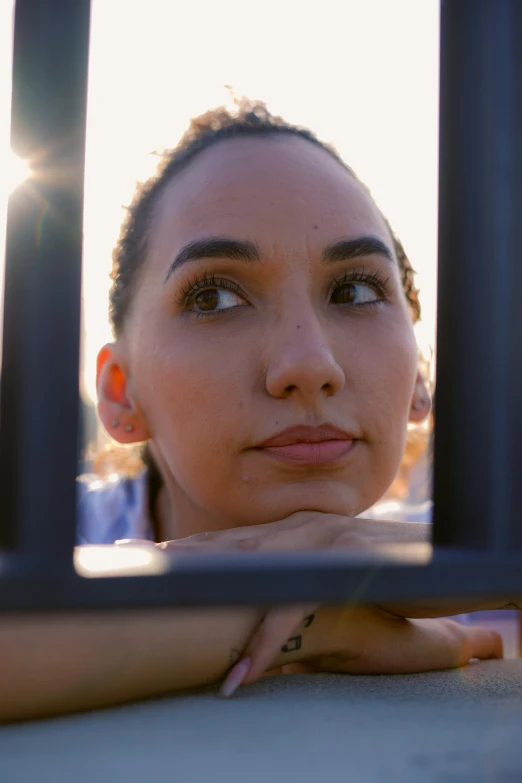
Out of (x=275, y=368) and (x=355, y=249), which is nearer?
(x=275, y=368)

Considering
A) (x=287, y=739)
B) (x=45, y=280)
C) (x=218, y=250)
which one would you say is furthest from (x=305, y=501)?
(x=45, y=280)

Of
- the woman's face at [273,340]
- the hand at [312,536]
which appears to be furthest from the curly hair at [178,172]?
the hand at [312,536]

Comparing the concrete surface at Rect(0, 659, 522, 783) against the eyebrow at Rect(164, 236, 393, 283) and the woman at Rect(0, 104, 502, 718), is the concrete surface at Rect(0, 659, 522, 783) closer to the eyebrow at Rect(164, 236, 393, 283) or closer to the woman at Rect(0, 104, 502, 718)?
the woman at Rect(0, 104, 502, 718)

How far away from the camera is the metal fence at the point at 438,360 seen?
0.46 metres

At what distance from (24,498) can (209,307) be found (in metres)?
0.90

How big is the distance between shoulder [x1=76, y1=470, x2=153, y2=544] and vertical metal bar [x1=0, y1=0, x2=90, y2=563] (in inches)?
58.8

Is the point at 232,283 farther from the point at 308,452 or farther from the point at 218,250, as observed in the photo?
the point at 308,452

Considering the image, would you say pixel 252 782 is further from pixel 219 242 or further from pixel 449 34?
pixel 219 242

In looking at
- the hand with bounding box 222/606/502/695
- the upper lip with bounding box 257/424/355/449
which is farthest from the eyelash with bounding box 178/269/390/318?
the hand with bounding box 222/606/502/695

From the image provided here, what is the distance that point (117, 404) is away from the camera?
1586 mm

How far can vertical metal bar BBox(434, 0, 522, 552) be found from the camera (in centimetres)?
55

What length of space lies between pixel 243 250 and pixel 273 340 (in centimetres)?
18

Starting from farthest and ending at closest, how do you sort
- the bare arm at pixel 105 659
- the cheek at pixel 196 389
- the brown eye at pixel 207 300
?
the brown eye at pixel 207 300 < the cheek at pixel 196 389 < the bare arm at pixel 105 659

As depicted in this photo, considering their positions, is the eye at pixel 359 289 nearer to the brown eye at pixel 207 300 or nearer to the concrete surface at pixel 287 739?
the brown eye at pixel 207 300
